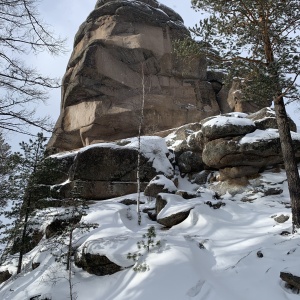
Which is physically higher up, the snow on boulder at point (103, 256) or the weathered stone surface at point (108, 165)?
the weathered stone surface at point (108, 165)

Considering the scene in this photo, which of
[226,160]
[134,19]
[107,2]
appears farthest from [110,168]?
[107,2]

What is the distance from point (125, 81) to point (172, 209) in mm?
20711

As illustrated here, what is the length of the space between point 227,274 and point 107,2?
35623mm

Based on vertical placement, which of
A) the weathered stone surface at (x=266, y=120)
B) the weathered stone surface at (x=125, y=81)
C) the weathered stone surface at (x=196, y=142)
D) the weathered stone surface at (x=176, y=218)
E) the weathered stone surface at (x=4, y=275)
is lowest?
the weathered stone surface at (x=4, y=275)

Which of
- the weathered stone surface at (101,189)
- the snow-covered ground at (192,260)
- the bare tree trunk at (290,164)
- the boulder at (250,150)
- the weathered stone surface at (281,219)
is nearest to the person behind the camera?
the snow-covered ground at (192,260)

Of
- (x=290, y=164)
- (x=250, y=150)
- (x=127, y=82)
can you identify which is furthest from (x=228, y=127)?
(x=127, y=82)

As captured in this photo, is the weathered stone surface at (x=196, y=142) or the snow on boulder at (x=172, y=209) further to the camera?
the weathered stone surface at (x=196, y=142)

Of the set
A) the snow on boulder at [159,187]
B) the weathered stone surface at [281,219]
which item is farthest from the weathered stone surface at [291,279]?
the snow on boulder at [159,187]

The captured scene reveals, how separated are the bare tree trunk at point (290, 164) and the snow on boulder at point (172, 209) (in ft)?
12.2

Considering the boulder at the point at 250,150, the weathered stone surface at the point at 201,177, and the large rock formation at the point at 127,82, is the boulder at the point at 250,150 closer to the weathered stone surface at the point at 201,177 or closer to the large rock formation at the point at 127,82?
the weathered stone surface at the point at 201,177

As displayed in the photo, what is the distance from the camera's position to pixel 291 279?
6.36 metres

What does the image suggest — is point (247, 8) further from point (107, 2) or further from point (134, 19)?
point (107, 2)

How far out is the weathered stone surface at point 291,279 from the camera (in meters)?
6.26

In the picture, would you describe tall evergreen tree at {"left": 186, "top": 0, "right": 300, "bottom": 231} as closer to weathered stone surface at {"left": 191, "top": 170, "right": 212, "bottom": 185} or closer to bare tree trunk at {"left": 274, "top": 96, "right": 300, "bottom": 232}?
bare tree trunk at {"left": 274, "top": 96, "right": 300, "bottom": 232}
